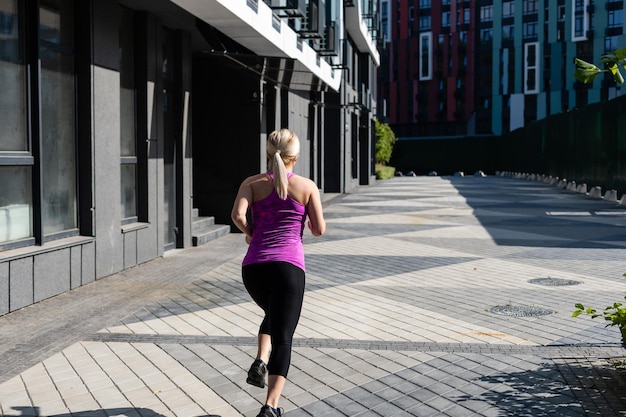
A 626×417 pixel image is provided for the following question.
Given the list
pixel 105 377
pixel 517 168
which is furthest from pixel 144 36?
pixel 517 168

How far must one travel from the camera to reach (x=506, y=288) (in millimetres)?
8867

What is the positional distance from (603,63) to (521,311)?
3691 millimetres

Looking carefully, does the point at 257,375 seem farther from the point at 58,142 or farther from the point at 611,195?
the point at 611,195

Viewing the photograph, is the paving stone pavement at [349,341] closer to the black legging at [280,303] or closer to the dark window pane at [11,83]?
the black legging at [280,303]

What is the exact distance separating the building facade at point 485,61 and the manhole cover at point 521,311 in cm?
8194

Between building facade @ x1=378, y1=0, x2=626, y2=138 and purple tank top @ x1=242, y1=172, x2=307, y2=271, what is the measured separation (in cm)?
8581

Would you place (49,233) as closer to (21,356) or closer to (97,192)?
(97,192)

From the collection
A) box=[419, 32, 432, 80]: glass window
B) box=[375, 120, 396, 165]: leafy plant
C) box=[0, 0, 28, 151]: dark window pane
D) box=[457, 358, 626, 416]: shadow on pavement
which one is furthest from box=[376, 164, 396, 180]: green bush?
box=[457, 358, 626, 416]: shadow on pavement

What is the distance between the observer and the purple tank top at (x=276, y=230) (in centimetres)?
407

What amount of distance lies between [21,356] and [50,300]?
2.35 m

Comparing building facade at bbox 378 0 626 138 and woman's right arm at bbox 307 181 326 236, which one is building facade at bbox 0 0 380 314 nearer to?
woman's right arm at bbox 307 181 326 236

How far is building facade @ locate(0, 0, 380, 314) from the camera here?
780 centimetres

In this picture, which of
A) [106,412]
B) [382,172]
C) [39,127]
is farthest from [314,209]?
[382,172]

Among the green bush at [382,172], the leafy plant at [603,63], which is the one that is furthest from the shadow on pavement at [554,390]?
the green bush at [382,172]
